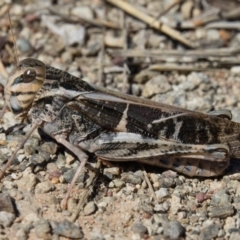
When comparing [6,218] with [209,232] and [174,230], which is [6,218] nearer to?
[174,230]

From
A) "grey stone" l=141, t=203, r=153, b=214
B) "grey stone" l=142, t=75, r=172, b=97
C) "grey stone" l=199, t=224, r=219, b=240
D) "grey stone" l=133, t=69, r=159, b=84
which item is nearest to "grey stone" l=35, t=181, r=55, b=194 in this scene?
"grey stone" l=141, t=203, r=153, b=214

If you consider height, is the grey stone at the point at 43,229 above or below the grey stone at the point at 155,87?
below

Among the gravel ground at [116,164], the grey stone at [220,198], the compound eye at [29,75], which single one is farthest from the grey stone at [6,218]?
the grey stone at [220,198]

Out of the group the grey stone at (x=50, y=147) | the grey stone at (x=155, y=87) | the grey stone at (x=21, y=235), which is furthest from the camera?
the grey stone at (x=155, y=87)

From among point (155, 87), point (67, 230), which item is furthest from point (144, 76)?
point (67, 230)

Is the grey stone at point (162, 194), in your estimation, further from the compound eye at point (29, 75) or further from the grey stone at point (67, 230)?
the compound eye at point (29, 75)

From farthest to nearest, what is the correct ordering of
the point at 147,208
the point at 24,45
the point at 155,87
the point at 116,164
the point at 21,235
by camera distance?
1. the point at 24,45
2. the point at 155,87
3. the point at 116,164
4. the point at 147,208
5. the point at 21,235
